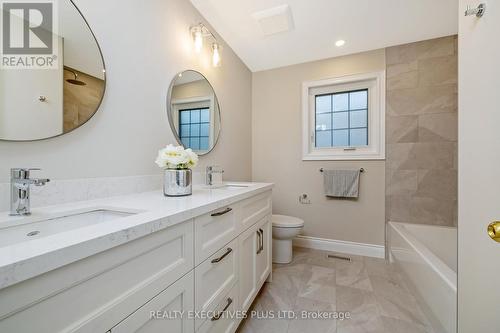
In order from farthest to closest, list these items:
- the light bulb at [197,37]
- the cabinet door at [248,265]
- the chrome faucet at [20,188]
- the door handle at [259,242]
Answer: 1. the light bulb at [197,37]
2. the door handle at [259,242]
3. the cabinet door at [248,265]
4. the chrome faucet at [20,188]

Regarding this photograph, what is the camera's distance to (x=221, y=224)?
0.95 meters

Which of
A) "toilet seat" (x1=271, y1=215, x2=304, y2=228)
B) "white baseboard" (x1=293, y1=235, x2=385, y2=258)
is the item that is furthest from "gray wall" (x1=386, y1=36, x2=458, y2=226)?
"toilet seat" (x1=271, y1=215, x2=304, y2=228)

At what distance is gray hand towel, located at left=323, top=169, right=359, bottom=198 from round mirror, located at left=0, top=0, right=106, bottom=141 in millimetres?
2153

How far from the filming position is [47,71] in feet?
2.66

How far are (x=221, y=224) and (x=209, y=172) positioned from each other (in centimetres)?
65

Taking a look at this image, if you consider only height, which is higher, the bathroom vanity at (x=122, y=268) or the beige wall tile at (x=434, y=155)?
the beige wall tile at (x=434, y=155)

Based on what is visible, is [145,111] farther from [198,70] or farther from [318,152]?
[318,152]

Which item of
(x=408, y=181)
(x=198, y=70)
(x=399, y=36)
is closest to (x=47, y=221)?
(x=198, y=70)

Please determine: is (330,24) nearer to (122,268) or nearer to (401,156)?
(401,156)

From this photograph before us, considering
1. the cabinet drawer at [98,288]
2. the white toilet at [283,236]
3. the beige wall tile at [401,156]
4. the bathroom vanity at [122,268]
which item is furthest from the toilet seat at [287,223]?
the cabinet drawer at [98,288]

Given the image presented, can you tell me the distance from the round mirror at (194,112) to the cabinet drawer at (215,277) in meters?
0.87

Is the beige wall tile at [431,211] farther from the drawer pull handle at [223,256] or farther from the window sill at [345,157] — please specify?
the drawer pull handle at [223,256]

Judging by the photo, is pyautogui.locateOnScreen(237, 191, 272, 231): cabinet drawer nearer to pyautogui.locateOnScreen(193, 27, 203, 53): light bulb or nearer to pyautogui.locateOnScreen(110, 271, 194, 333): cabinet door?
pyautogui.locateOnScreen(110, 271, 194, 333): cabinet door

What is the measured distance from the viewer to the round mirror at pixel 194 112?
4.64 feet
